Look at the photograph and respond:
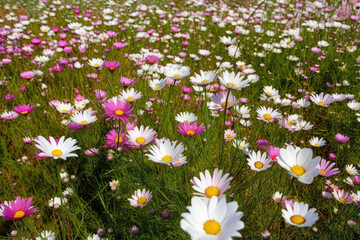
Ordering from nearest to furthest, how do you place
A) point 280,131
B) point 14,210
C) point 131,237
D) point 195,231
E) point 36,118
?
point 195,231 → point 14,210 → point 131,237 → point 280,131 → point 36,118

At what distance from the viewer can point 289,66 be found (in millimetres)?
2982

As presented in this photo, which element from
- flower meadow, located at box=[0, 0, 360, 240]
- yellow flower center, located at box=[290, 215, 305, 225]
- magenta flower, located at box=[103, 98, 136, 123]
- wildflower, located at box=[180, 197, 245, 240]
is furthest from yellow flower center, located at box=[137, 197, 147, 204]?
yellow flower center, located at box=[290, 215, 305, 225]

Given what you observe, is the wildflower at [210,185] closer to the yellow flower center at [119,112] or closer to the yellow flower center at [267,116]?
the yellow flower center at [119,112]

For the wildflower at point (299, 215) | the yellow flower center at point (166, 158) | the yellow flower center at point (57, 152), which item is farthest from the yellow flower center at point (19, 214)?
the wildflower at point (299, 215)

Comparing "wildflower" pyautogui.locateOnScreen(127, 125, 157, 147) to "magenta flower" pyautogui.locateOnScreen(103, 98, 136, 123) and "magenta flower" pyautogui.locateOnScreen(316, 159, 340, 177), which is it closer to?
"magenta flower" pyautogui.locateOnScreen(103, 98, 136, 123)

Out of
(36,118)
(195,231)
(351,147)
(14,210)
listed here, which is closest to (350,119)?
(351,147)

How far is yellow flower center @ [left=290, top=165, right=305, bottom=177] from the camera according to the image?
876 millimetres

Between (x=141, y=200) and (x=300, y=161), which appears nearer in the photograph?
(x=300, y=161)

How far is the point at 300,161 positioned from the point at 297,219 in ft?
0.65

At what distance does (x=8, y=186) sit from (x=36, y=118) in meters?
0.57

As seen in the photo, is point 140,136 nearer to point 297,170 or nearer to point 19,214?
point 19,214

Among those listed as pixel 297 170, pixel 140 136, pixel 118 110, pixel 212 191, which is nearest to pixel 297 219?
pixel 297 170

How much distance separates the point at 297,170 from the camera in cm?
89

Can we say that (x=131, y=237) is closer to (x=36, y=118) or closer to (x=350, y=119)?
(x=36, y=118)
